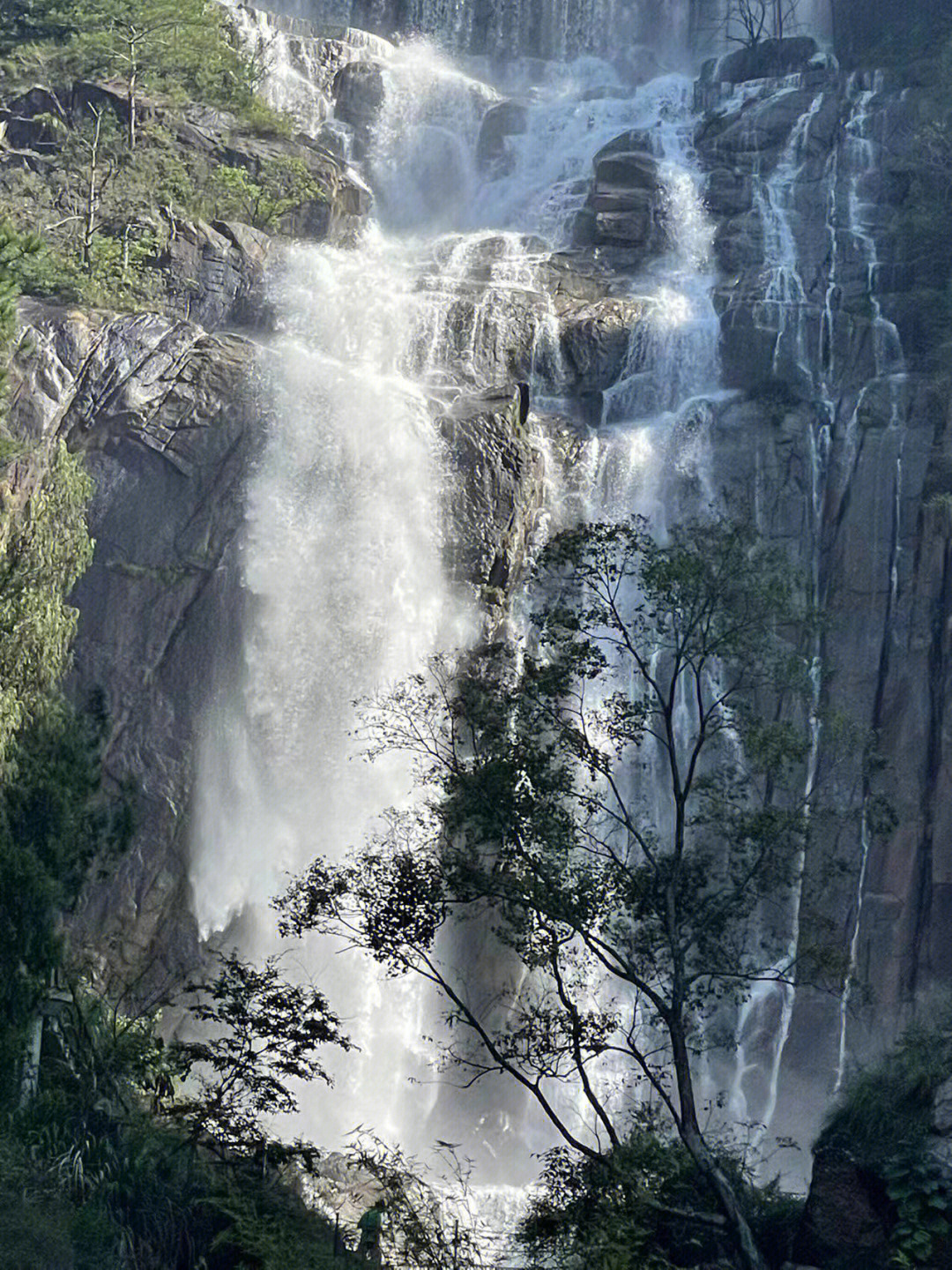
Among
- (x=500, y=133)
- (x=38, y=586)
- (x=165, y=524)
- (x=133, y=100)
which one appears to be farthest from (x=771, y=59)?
(x=38, y=586)

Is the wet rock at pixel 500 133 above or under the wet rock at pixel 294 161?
above

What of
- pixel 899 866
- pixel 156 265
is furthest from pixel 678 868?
pixel 156 265

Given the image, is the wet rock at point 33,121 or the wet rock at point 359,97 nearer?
the wet rock at point 33,121

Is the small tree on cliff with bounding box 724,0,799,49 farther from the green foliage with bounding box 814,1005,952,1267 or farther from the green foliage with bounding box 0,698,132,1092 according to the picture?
the green foliage with bounding box 814,1005,952,1267

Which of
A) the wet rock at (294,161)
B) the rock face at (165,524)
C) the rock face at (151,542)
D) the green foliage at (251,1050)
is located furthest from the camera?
the wet rock at (294,161)

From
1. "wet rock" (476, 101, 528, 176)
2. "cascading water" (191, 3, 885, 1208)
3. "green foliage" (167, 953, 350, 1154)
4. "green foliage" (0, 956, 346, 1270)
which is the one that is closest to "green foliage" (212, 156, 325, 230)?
"cascading water" (191, 3, 885, 1208)

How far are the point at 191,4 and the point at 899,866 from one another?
31.9 m

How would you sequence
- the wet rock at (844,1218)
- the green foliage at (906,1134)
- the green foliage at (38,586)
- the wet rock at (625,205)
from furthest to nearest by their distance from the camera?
the wet rock at (625,205) → the green foliage at (38,586) → the wet rock at (844,1218) → the green foliage at (906,1134)

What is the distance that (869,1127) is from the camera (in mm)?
16562

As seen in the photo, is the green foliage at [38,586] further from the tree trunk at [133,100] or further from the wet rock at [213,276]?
the tree trunk at [133,100]

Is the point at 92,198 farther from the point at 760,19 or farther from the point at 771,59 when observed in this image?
the point at 760,19

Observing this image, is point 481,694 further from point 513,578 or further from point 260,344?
point 260,344

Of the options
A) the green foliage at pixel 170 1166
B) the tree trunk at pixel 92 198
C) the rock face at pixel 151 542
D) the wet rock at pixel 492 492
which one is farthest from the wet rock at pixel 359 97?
the green foliage at pixel 170 1166

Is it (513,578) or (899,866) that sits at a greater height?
(513,578)
